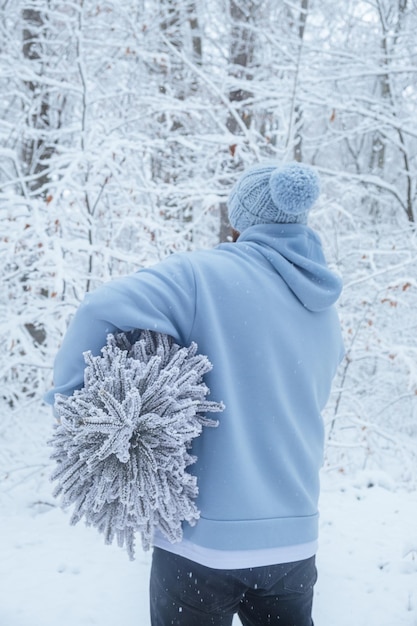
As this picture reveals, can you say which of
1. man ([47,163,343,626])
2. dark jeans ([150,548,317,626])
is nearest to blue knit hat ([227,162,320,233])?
man ([47,163,343,626])

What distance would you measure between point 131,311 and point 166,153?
550 centimetres

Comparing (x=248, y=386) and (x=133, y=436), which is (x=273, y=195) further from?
(x=133, y=436)

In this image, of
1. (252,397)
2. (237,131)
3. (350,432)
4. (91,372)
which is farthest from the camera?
(350,432)

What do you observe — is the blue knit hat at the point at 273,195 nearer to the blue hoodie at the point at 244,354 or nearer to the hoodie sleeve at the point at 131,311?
the blue hoodie at the point at 244,354

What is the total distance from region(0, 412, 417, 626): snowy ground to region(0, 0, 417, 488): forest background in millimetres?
926

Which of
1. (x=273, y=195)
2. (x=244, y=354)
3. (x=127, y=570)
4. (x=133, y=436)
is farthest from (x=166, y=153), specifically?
(x=133, y=436)

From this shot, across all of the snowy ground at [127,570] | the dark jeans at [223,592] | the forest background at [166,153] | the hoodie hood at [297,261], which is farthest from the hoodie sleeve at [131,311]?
the forest background at [166,153]

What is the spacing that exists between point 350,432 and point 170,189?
14.8 ft

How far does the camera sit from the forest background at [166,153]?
4.06m

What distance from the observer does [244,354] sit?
129cm

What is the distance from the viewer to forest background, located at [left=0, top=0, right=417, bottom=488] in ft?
13.3

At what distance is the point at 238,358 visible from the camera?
4.23ft

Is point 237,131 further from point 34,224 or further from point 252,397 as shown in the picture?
point 252,397

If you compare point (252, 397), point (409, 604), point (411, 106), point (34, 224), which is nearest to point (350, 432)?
point (411, 106)
